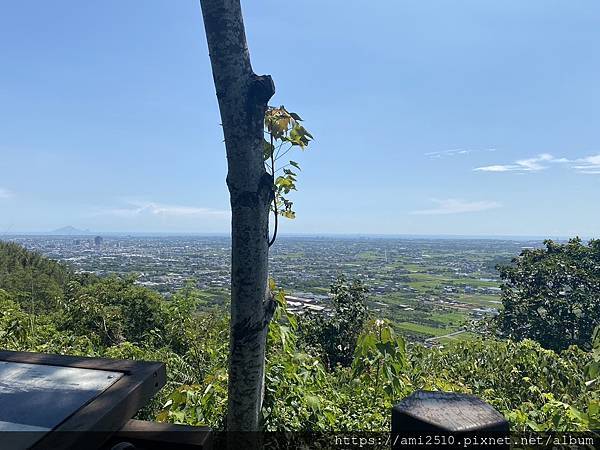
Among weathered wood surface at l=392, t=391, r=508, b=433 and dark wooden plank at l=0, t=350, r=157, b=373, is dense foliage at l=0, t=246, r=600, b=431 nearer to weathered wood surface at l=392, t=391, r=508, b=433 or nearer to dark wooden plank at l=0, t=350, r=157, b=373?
dark wooden plank at l=0, t=350, r=157, b=373

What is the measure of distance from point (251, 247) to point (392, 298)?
32.8m

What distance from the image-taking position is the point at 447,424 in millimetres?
681

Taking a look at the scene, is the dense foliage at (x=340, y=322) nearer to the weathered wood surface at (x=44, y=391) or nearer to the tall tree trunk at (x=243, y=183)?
the tall tree trunk at (x=243, y=183)

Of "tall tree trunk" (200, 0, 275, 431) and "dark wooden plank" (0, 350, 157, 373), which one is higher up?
"tall tree trunk" (200, 0, 275, 431)

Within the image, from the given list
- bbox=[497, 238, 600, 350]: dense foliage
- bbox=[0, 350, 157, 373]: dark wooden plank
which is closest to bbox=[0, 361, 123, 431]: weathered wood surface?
bbox=[0, 350, 157, 373]: dark wooden plank

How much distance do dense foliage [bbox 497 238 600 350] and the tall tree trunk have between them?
15.1m

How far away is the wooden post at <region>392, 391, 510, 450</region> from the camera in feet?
2.20

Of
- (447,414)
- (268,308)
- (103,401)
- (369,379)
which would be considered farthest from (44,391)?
(369,379)

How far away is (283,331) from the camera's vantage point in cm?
208

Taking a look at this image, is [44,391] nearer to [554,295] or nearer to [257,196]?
[257,196]

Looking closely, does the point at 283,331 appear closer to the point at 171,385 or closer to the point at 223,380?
the point at 223,380

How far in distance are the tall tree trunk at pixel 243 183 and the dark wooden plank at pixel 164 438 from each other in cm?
27

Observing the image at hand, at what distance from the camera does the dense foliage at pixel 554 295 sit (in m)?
13.8

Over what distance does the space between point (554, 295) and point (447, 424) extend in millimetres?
16861
